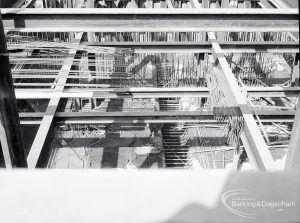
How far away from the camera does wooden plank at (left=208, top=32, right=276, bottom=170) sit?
14.8 feet

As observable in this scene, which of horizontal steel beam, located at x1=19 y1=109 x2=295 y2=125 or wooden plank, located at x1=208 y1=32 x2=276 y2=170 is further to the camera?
horizontal steel beam, located at x1=19 y1=109 x2=295 y2=125

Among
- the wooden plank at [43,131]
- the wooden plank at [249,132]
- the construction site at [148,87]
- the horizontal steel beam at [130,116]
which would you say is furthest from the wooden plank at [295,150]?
the horizontal steel beam at [130,116]

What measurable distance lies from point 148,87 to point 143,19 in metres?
3.79

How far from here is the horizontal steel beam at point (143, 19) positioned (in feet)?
12.9

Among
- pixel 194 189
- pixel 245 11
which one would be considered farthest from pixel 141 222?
pixel 245 11

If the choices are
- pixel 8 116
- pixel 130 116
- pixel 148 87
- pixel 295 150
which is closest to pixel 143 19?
pixel 8 116

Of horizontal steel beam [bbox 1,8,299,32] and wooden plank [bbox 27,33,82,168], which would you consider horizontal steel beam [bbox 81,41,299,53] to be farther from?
horizontal steel beam [bbox 1,8,299,32]

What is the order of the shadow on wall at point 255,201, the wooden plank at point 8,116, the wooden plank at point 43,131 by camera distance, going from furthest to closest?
the wooden plank at point 43,131, the wooden plank at point 8,116, the shadow on wall at point 255,201

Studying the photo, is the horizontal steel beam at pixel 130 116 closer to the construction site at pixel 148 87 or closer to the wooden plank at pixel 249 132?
the construction site at pixel 148 87

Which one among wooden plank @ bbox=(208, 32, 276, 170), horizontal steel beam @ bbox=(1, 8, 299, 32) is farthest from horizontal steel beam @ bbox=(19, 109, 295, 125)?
horizontal steel beam @ bbox=(1, 8, 299, 32)

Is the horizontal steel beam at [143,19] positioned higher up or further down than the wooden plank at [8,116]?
higher up

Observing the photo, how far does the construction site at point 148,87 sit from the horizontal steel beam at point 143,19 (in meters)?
0.01

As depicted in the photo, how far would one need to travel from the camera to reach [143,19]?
399 centimetres

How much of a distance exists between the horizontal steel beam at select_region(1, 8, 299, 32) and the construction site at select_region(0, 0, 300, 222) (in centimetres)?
1
